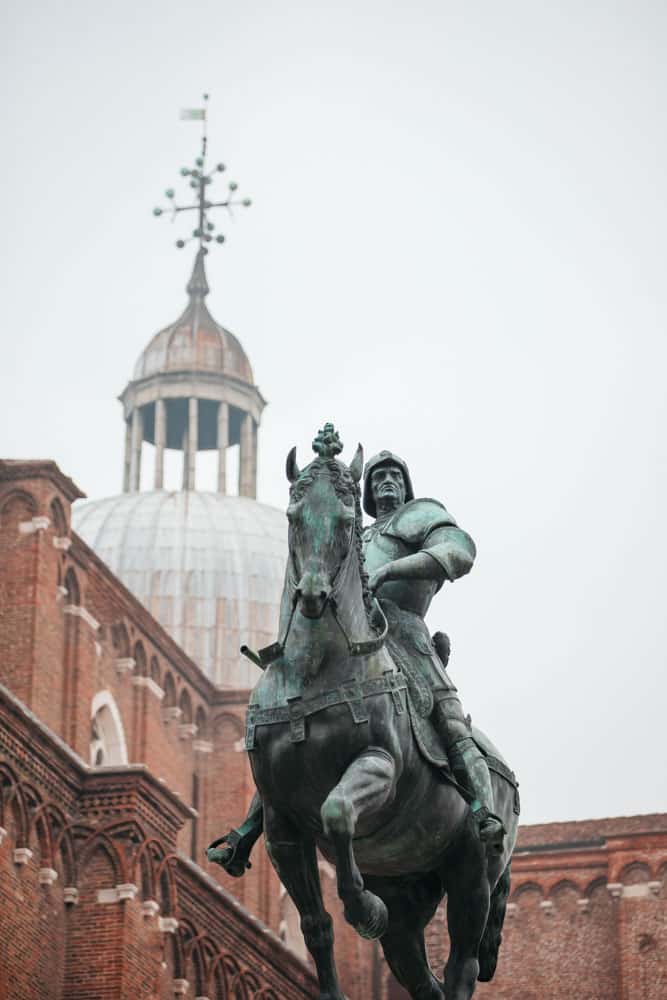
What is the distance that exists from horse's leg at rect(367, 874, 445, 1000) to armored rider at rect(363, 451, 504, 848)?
0.75 m

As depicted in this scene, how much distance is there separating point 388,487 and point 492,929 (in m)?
2.31

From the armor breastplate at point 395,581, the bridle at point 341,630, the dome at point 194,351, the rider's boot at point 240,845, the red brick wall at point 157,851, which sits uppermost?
the dome at point 194,351

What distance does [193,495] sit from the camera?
49875 mm

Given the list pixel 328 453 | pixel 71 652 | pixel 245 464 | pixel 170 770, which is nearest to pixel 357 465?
pixel 328 453

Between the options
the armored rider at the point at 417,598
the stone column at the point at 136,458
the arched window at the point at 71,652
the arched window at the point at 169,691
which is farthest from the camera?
the stone column at the point at 136,458

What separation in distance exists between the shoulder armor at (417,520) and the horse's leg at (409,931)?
1.68 m

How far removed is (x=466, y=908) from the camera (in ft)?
36.6

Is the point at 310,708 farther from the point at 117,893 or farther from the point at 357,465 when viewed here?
the point at 117,893

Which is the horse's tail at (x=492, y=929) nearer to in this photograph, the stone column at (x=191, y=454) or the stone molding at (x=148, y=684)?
the stone molding at (x=148, y=684)

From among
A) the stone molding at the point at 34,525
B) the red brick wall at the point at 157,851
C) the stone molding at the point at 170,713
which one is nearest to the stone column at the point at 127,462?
the red brick wall at the point at 157,851

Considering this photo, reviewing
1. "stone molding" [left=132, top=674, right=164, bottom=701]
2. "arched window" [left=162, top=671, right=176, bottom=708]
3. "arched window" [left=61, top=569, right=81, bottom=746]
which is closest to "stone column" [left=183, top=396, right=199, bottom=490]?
"arched window" [left=162, top=671, right=176, bottom=708]

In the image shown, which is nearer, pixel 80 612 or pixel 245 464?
pixel 80 612

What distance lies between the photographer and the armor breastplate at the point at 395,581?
37.1 ft

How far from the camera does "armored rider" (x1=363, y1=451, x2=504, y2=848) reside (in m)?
10.9
